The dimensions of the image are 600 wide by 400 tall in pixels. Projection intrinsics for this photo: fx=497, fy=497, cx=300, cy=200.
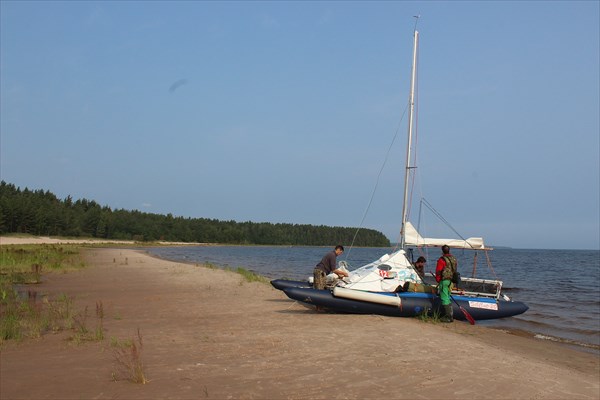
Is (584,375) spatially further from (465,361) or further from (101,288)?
(101,288)

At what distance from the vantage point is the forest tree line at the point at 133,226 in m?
83.9

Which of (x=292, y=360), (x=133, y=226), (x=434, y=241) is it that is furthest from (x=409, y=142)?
(x=133, y=226)

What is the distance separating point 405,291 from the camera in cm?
1370

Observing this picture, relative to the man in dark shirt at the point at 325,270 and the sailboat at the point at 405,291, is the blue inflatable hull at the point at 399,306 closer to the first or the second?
the sailboat at the point at 405,291

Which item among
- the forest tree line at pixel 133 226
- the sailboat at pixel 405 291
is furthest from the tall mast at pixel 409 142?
the forest tree line at pixel 133 226

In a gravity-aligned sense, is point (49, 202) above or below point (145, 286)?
above

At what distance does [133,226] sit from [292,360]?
124m

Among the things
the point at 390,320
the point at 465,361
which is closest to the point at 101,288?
the point at 390,320

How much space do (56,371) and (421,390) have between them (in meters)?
4.68

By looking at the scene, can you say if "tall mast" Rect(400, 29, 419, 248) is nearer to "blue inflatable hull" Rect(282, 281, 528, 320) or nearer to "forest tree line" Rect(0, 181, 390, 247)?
"blue inflatable hull" Rect(282, 281, 528, 320)

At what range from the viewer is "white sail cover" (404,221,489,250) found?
15.8 meters

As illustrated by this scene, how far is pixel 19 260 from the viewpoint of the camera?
2688 cm

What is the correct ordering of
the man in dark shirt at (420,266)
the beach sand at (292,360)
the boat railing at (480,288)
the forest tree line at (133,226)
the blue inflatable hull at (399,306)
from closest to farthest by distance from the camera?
the beach sand at (292,360) → the blue inflatable hull at (399,306) → the boat railing at (480,288) → the man in dark shirt at (420,266) → the forest tree line at (133,226)

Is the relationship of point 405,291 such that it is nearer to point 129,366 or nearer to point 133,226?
point 129,366
